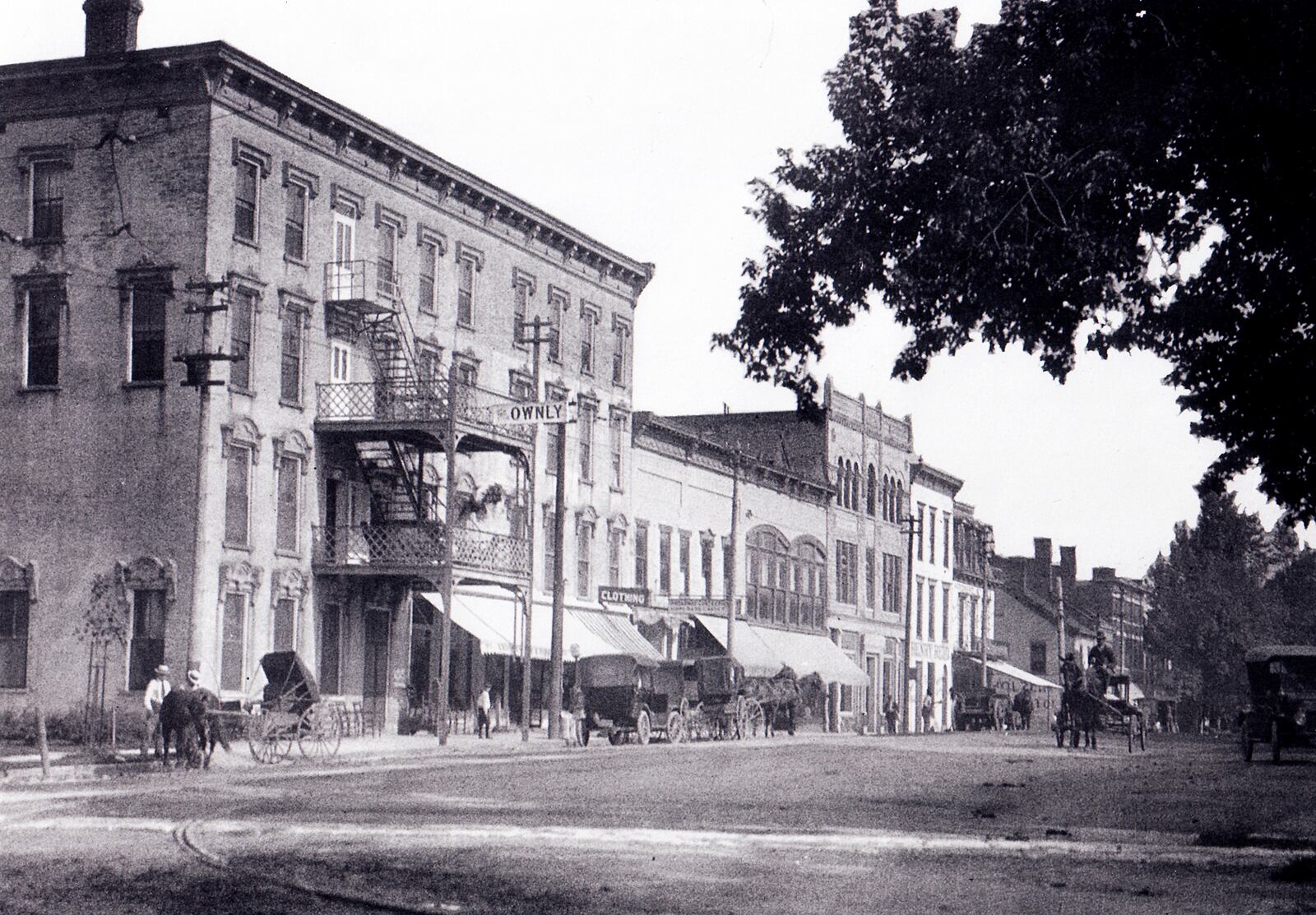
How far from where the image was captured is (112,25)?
117 ft

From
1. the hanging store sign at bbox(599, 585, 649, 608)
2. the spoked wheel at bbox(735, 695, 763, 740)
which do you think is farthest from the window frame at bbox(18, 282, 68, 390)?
the spoked wheel at bbox(735, 695, 763, 740)

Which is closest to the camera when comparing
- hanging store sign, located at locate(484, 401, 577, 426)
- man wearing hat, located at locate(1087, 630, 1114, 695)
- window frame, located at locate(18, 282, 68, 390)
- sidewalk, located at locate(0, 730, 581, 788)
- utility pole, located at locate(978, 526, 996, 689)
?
sidewalk, located at locate(0, 730, 581, 788)

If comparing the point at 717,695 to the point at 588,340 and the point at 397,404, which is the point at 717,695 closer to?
the point at 588,340

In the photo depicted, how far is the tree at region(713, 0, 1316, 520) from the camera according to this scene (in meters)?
11.3

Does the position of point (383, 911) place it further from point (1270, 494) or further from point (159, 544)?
point (159, 544)

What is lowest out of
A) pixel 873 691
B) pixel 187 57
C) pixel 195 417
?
pixel 873 691

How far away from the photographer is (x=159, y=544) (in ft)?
111

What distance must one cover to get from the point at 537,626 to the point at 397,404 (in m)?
8.40

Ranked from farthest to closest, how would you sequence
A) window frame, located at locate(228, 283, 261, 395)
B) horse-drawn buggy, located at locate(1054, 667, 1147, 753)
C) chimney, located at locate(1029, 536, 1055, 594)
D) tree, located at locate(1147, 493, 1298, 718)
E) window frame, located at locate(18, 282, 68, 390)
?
chimney, located at locate(1029, 536, 1055, 594) → tree, located at locate(1147, 493, 1298, 718) → horse-drawn buggy, located at locate(1054, 667, 1147, 753) → window frame, located at locate(18, 282, 68, 390) → window frame, located at locate(228, 283, 261, 395)

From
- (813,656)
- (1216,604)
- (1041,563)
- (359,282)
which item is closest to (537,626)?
(359,282)

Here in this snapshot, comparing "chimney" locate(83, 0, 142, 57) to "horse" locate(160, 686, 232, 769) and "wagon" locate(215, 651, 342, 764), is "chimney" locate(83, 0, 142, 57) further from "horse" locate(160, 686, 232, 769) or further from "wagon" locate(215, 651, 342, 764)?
"horse" locate(160, 686, 232, 769)

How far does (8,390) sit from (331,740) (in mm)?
10923

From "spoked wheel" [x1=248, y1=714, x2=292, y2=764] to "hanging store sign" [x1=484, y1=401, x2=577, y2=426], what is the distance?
9.99 metres

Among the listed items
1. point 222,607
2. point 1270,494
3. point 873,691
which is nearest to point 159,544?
point 222,607
